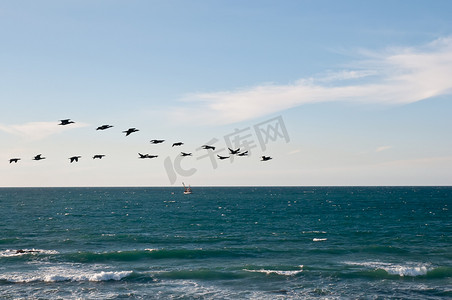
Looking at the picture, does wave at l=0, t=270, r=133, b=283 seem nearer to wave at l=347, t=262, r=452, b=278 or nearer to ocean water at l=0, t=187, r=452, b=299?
ocean water at l=0, t=187, r=452, b=299

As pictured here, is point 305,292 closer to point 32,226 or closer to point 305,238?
point 305,238

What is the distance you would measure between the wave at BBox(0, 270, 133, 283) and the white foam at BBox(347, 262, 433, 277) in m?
25.7

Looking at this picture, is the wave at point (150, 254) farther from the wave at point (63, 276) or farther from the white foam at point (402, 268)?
the white foam at point (402, 268)

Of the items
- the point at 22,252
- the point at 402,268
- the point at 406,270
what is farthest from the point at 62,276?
the point at 402,268

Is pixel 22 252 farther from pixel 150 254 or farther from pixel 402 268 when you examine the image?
pixel 402 268

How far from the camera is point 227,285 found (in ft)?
122

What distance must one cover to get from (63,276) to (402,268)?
114 ft

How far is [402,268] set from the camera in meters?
42.2

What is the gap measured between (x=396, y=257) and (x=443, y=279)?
33.9ft

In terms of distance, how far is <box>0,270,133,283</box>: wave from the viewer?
37938mm

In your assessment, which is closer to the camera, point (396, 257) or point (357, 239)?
point (396, 257)

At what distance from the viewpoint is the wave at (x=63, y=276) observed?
3794 centimetres

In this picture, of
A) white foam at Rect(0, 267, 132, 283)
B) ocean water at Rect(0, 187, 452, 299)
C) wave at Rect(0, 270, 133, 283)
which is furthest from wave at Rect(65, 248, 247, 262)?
wave at Rect(0, 270, 133, 283)

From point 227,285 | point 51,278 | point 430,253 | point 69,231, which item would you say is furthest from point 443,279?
point 69,231
